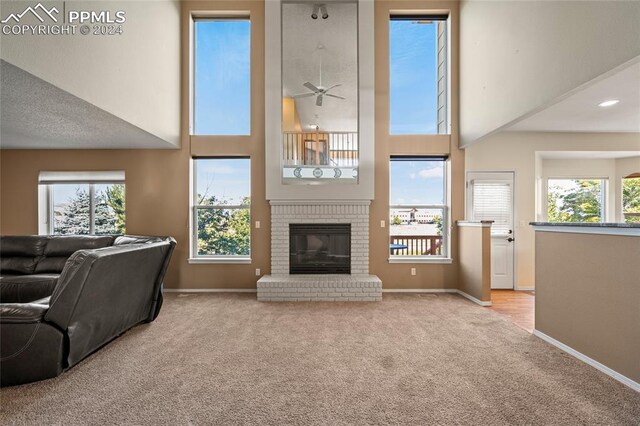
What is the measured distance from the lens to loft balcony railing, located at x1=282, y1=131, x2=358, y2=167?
5023mm

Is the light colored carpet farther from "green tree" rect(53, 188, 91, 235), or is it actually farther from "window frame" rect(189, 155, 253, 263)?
"green tree" rect(53, 188, 91, 235)

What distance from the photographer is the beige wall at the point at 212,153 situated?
5.01m

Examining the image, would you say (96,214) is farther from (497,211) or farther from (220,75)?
(497,211)

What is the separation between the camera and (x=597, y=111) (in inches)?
156

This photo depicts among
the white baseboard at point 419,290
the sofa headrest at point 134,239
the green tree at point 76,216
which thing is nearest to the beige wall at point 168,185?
the green tree at point 76,216

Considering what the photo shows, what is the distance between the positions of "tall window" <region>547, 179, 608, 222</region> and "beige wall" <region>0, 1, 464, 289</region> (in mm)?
2096

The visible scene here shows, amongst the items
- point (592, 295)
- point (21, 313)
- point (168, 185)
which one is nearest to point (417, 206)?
point (592, 295)

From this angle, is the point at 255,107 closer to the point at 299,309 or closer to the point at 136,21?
the point at 136,21

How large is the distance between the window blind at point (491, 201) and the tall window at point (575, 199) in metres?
1.07

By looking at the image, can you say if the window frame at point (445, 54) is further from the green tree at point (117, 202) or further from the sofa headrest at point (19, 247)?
the sofa headrest at point (19, 247)

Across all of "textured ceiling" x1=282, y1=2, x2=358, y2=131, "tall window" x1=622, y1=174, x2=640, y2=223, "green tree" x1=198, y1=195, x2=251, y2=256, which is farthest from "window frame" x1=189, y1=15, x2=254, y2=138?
"tall window" x1=622, y1=174, x2=640, y2=223

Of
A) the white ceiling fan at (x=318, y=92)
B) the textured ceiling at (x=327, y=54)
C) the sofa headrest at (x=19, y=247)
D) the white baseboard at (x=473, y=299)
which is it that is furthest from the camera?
the textured ceiling at (x=327, y=54)

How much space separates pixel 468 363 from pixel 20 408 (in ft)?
10.7

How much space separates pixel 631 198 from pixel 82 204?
10.0 meters
